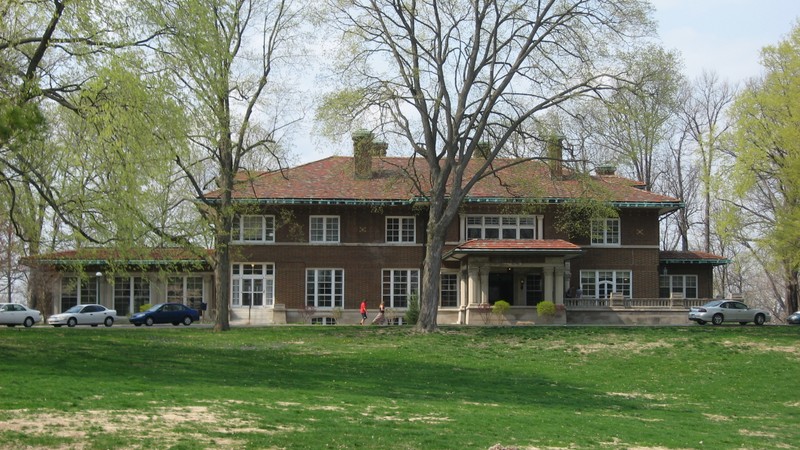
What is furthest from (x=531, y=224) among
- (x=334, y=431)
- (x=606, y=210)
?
(x=334, y=431)

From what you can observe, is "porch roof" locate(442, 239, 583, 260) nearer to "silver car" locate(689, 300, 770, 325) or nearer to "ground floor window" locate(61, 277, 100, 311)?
"silver car" locate(689, 300, 770, 325)

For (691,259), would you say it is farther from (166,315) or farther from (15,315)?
(15,315)

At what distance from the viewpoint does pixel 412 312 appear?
49438 mm

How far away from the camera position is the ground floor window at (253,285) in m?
53.0

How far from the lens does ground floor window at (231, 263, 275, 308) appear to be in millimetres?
52969

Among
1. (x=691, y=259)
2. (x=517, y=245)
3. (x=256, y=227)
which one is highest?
(x=256, y=227)

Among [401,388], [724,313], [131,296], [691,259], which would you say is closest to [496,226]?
[691,259]

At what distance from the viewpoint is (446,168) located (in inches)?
1574

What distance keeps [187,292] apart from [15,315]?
9726 mm

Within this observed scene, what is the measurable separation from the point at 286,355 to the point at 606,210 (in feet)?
55.4

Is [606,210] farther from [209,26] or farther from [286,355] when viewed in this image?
[209,26]

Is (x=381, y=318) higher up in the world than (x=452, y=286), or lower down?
lower down

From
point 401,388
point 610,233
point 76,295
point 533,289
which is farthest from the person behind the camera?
point 76,295

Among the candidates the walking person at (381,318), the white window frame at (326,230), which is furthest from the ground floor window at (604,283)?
the white window frame at (326,230)
